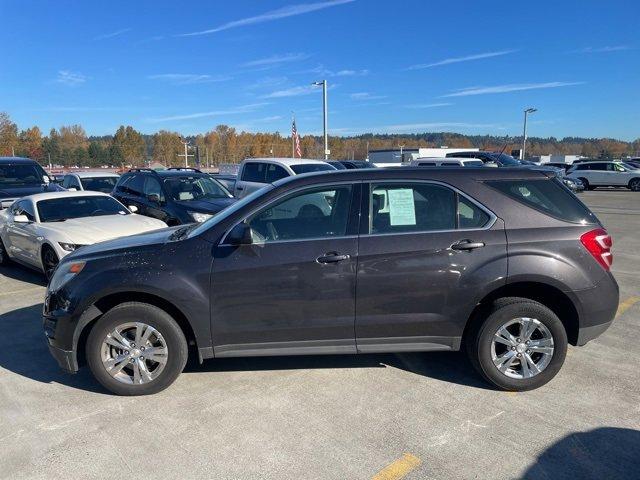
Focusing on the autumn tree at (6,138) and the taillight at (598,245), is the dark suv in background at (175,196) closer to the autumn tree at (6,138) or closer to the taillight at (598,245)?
the taillight at (598,245)

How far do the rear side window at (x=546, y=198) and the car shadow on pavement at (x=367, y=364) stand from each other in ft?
5.01

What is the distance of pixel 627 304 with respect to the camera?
236 inches

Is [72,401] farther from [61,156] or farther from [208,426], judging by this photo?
[61,156]

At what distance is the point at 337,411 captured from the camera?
11.5 ft

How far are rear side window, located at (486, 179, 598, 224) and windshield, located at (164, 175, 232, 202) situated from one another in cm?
709

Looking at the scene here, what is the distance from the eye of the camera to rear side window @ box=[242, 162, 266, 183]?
12359 mm

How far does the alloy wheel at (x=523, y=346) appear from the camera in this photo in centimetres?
373

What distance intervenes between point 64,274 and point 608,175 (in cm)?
3254

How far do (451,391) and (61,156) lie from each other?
262ft

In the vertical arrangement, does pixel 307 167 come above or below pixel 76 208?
above

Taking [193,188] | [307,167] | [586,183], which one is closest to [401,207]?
[193,188]

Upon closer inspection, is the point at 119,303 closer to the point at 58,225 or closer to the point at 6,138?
the point at 58,225


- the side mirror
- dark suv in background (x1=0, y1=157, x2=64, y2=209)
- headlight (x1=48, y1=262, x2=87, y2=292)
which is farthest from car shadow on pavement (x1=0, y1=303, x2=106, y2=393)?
dark suv in background (x1=0, y1=157, x2=64, y2=209)

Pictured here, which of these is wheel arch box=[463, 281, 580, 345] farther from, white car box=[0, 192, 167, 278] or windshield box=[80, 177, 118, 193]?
windshield box=[80, 177, 118, 193]
